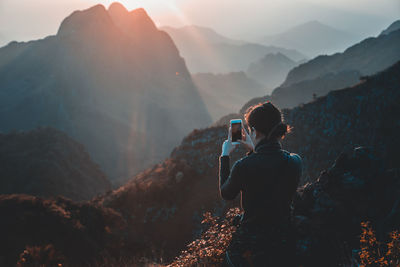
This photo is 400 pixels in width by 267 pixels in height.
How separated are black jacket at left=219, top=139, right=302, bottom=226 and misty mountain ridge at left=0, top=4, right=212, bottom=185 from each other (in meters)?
72.1

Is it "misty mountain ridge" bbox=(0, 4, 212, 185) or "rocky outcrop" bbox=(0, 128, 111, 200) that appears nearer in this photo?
"rocky outcrop" bbox=(0, 128, 111, 200)

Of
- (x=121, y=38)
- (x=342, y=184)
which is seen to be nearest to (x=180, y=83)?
(x=121, y=38)

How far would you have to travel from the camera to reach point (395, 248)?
3.01m

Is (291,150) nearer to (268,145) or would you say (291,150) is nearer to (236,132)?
(236,132)

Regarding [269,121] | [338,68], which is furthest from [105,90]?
[269,121]

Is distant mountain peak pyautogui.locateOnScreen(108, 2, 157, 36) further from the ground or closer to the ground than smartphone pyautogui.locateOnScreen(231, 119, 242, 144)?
further from the ground

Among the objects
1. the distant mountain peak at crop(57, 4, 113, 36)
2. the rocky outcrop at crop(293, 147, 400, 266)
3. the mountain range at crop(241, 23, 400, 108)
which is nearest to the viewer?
the rocky outcrop at crop(293, 147, 400, 266)

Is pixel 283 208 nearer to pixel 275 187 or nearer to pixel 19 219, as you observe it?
pixel 275 187

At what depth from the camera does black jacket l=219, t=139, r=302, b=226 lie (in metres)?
2.30

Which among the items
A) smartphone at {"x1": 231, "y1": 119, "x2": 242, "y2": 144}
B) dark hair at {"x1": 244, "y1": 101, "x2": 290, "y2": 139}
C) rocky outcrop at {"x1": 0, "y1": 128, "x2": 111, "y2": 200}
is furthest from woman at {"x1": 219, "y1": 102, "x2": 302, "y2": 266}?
rocky outcrop at {"x1": 0, "y1": 128, "x2": 111, "y2": 200}

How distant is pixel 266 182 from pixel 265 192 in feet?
0.36

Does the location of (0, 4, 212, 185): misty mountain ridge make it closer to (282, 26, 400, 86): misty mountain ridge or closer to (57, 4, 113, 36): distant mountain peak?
(57, 4, 113, 36): distant mountain peak

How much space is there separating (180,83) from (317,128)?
464 feet

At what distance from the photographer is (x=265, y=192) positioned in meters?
2.35
